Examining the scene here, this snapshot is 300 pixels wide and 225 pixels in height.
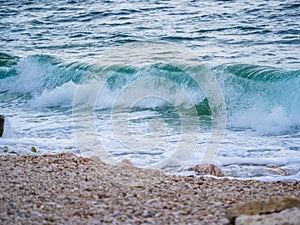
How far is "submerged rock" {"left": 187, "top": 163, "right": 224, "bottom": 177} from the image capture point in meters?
5.76

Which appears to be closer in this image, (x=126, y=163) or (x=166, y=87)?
(x=126, y=163)

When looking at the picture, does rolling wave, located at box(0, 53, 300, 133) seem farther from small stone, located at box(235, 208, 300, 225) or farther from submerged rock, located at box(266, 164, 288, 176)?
small stone, located at box(235, 208, 300, 225)

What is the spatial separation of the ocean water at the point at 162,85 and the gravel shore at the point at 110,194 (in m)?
0.92

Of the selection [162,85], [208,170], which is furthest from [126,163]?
[162,85]

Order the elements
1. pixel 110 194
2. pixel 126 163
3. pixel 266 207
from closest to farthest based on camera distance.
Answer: pixel 266 207
pixel 110 194
pixel 126 163

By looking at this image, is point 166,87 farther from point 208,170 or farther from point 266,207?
point 266,207

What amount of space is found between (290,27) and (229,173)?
8.71 m

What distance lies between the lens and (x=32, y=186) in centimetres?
443

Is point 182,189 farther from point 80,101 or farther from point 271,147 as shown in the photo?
point 80,101

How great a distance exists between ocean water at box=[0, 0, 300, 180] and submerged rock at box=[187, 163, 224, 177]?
175 mm

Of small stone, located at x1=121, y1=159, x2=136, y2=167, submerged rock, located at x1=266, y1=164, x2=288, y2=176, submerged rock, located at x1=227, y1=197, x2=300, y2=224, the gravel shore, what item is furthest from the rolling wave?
submerged rock, located at x1=227, y1=197, x2=300, y2=224

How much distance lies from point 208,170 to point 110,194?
171 centimetres

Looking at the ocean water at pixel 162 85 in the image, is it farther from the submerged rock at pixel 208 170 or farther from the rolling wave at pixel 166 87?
the submerged rock at pixel 208 170

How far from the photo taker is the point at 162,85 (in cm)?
1099
